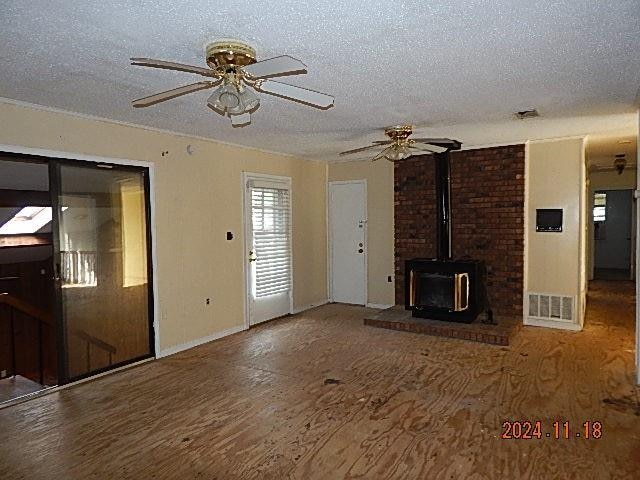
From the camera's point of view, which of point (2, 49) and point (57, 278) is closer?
point (2, 49)

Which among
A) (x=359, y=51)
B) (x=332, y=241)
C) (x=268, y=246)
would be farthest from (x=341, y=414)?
(x=332, y=241)

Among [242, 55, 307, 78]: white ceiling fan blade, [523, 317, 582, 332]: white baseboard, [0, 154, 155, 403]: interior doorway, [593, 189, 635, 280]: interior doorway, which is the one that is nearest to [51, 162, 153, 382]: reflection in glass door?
[0, 154, 155, 403]: interior doorway

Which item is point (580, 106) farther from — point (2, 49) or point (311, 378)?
point (2, 49)

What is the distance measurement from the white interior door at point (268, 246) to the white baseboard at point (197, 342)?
1.04 ft

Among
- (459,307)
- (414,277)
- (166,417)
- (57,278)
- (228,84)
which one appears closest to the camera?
(228,84)

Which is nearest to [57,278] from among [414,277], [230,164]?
[230,164]

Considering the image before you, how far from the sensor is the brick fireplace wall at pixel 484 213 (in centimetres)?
542

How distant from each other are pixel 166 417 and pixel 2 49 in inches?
98.2

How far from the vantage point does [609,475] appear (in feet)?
7.44

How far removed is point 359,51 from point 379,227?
432 centimetres

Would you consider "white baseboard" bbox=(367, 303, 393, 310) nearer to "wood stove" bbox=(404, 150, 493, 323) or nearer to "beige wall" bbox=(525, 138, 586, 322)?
"wood stove" bbox=(404, 150, 493, 323)

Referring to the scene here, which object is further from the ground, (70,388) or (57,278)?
(57,278)

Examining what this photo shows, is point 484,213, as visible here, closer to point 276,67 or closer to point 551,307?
point 551,307

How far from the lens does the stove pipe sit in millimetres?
5293
